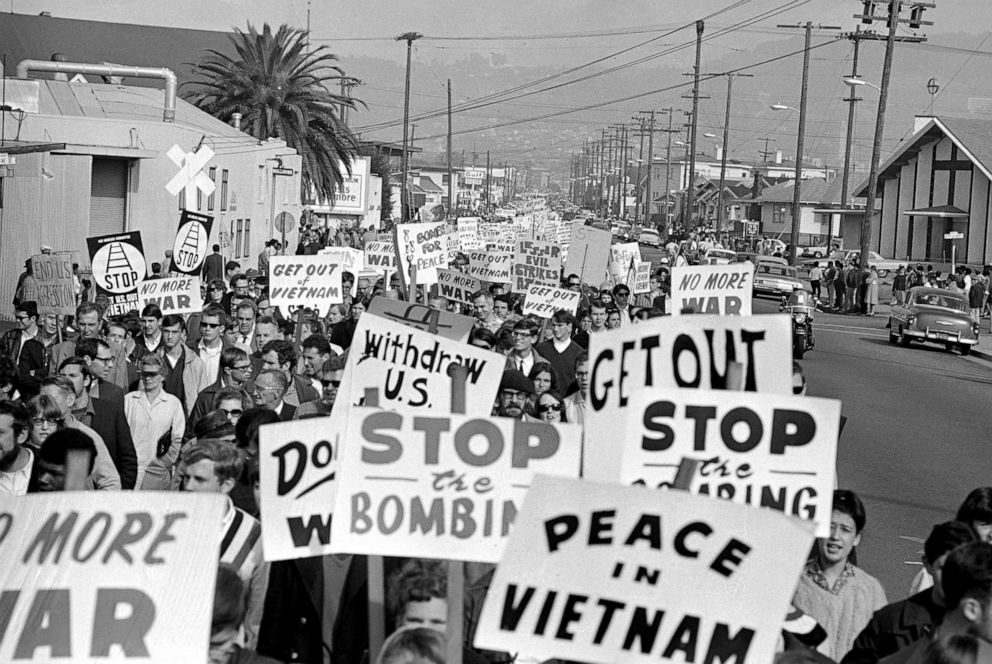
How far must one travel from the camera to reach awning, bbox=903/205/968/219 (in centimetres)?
6494

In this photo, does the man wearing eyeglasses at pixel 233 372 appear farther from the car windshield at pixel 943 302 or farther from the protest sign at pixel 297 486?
the car windshield at pixel 943 302

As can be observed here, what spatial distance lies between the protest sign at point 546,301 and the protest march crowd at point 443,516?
6552 mm

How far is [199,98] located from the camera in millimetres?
58688

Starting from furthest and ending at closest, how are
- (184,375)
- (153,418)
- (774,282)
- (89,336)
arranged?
(774,282) < (89,336) < (184,375) < (153,418)

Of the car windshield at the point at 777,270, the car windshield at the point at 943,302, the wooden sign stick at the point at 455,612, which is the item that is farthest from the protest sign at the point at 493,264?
the car windshield at the point at 777,270

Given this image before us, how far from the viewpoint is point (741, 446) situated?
5840 mm

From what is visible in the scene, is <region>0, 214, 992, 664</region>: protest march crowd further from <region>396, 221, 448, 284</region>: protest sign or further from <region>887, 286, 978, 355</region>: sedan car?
<region>887, 286, 978, 355</region>: sedan car

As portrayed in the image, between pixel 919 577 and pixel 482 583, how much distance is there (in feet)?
7.04

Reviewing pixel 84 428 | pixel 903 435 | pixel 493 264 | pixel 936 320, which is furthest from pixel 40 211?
pixel 84 428

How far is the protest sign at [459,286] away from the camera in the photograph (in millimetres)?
18734

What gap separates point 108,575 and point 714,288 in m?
9.03

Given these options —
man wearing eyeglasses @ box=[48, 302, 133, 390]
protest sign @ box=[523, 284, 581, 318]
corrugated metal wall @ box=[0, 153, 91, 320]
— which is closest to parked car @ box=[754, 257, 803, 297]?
corrugated metal wall @ box=[0, 153, 91, 320]

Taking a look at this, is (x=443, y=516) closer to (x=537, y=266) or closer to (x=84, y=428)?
(x=84, y=428)

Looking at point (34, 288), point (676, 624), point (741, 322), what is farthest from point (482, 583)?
point (34, 288)
